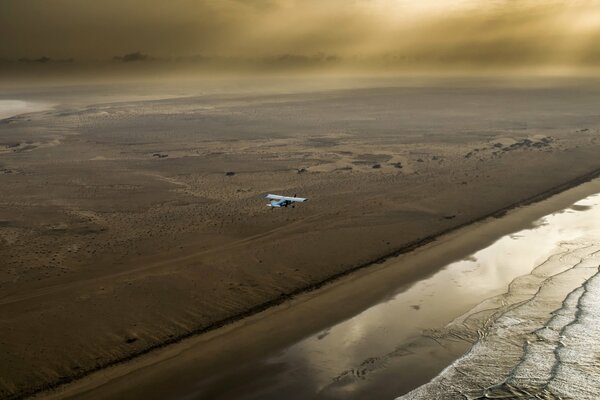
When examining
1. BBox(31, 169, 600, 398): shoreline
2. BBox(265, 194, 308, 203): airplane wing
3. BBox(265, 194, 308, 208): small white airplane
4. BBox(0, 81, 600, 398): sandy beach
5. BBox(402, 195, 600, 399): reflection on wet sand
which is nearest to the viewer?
BBox(402, 195, 600, 399): reflection on wet sand

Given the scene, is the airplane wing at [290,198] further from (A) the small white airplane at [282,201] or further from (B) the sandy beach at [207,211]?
(B) the sandy beach at [207,211]

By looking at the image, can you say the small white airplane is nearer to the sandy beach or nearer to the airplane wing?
the airplane wing

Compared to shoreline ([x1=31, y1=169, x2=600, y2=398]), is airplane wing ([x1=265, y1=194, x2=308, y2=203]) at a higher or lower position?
higher

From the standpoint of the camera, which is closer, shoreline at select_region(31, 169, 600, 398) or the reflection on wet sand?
the reflection on wet sand

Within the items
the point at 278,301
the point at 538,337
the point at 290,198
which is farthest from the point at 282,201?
the point at 538,337

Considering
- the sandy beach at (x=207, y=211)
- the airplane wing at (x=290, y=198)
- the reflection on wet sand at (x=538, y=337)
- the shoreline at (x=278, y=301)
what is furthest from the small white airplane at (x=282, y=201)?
the reflection on wet sand at (x=538, y=337)

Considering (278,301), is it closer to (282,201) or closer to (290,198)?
(282,201)

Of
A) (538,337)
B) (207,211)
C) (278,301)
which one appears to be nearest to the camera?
(538,337)

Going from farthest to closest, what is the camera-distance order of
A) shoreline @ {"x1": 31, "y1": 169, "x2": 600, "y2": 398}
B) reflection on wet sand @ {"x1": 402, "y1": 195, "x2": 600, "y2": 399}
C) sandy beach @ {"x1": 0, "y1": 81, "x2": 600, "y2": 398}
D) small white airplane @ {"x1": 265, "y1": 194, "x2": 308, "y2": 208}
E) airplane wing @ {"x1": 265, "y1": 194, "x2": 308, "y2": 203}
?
airplane wing @ {"x1": 265, "y1": 194, "x2": 308, "y2": 203}
small white airplane @ {"x1": 265, "y1": 194, "x2": 308, "y2": 208}
sandy beach @ {"x1": 0, "y1": 81, "x2": 600, "y2": 398}
shoreline @ {"x1": 31, "y1": 169, "x2": 600, "y2": 398}
reflection on wet sand @ {"x1": 402, "y1": 195, "x2": 600, "y2": 399}


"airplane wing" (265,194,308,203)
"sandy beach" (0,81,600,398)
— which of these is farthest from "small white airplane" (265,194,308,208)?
"sandy beach" (0,81,600,398)
